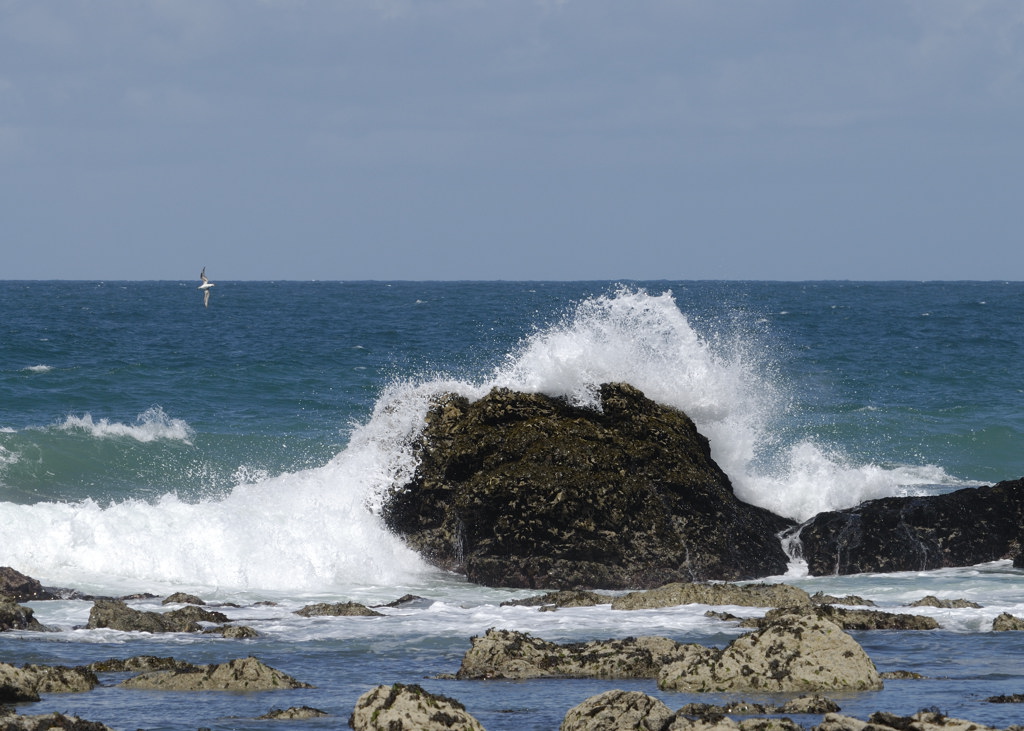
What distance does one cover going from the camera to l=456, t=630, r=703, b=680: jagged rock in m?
9.41

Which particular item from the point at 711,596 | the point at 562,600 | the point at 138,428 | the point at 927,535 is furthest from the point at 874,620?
the point at 138,428

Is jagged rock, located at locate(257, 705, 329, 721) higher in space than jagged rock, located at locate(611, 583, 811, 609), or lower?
lower

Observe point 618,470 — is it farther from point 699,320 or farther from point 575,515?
point 699,320

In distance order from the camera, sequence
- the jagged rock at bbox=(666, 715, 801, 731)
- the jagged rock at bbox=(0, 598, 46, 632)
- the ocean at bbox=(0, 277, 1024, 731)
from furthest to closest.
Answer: the jagged rock at bbox=(0, 598, 46, 632)
the ocean at bbox=(0, 277, 1024, 731)
the jagged rock at bbox=(666, 715, 801, 731)

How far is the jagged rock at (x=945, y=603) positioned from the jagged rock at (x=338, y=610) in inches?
193

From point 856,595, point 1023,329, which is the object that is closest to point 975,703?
point 856,595

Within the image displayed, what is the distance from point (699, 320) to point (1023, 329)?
79.0ft

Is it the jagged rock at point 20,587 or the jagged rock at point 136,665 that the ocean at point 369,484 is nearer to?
the jagged rock at point 136,665

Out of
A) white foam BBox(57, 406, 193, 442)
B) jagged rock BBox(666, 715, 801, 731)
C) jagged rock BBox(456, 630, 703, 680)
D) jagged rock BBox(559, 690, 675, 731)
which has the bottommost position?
jagged rock BBox(456, 630, 703, 680)

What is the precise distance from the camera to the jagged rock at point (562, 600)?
12.5 metres

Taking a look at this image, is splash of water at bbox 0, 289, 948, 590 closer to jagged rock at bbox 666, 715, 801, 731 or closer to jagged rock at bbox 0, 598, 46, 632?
jagged rock at bbox 0, 598, 46, 632

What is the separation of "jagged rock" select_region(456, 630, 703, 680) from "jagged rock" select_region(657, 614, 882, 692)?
1.04 ft

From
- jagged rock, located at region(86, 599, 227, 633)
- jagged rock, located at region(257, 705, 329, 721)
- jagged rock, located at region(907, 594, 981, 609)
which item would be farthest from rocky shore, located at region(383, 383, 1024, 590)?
jagged rock, located at region(257, 705, 329, 721)

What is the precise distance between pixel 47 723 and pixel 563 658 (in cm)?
366
